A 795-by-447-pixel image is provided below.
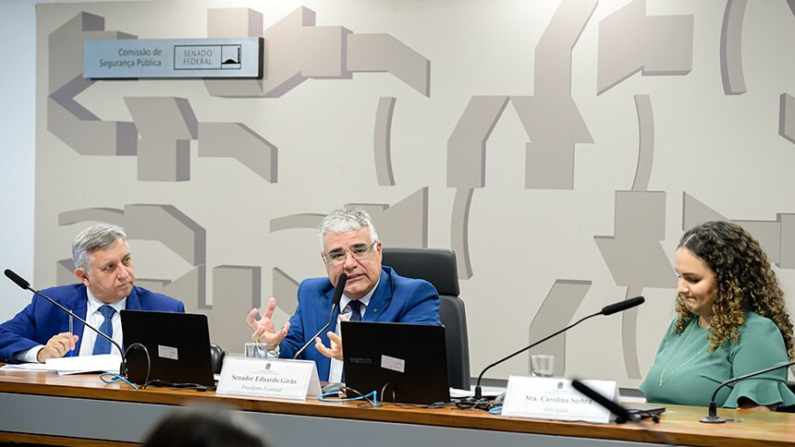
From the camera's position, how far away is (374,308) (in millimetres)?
3359

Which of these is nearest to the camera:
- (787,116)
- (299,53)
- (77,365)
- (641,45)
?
(77,365)

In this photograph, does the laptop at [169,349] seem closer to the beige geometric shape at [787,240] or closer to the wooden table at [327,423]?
the wooden table at [327,423]

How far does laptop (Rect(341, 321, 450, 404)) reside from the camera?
8.26 ft

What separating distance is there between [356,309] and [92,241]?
3.19 ft

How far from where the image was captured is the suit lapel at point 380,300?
11.0 feet

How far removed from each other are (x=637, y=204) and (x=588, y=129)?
15.0 inches

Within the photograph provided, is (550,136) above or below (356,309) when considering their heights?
above

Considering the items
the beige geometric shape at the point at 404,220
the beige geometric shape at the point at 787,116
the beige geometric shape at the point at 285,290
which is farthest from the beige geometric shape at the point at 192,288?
the beige geometric shape at the point at 787,116

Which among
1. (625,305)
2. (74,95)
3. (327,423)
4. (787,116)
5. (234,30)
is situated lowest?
(327,423)

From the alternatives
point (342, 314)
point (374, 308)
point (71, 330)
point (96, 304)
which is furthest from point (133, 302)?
point (374, 308)

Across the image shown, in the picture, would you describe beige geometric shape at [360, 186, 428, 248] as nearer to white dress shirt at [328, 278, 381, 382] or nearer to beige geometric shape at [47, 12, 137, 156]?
white dress shirt at [328, 278, 381, 382]

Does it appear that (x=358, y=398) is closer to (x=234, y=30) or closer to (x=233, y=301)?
(x=233, y=301)

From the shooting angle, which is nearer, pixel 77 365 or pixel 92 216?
pixel 77 365

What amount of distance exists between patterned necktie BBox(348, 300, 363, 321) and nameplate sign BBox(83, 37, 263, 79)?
5.15 ft
